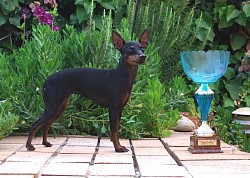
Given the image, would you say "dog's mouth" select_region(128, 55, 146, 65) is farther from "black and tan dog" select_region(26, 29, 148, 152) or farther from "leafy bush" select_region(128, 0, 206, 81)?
"leafy bush" select_region(128, 0, 206, 81)

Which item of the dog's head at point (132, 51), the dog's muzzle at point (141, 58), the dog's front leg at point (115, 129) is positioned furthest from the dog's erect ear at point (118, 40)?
the dog's front leg at point (115, 129)

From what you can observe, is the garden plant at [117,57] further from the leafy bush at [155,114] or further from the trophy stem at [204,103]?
the trophy stem at [204,103]

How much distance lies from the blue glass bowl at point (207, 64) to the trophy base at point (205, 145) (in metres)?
0.41

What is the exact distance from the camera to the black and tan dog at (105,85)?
3377 millimetres

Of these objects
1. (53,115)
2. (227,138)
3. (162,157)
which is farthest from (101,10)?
(162,157)

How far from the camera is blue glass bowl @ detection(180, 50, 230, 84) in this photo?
352 cm

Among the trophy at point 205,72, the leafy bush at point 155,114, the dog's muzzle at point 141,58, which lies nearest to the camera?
the dog's muzzle at point 141,58

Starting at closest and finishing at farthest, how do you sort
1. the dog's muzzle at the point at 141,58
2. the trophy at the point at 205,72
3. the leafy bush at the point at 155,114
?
the dog's muzzle at the point at 141,58, the trophy at the point at 205,72, the leafy bush at the point at 155,114

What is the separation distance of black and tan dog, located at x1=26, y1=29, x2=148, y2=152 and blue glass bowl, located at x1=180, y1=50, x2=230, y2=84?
0.36m

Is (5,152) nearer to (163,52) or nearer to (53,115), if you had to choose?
(53,115)

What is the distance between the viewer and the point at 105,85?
3.46 metres

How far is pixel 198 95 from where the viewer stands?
353 centimetres

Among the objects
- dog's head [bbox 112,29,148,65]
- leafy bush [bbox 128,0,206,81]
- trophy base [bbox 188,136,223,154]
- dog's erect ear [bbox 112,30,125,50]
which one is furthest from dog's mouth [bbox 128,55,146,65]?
leafy bush [bbox 128,0,206,81]

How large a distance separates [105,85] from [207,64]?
702 millimetres
